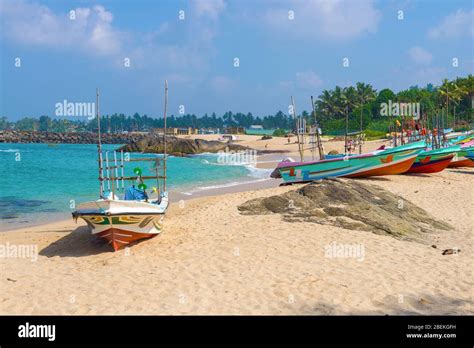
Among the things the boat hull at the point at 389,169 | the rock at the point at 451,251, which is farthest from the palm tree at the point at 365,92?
the rock at the point at 451,251

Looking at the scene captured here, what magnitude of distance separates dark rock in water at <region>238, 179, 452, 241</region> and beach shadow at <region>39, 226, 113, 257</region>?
484 centimetres

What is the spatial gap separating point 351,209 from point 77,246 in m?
8.12

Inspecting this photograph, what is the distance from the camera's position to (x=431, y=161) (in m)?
25.1

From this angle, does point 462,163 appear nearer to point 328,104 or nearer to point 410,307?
point 410,307

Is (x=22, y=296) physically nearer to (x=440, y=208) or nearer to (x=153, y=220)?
(x=153, y=220)

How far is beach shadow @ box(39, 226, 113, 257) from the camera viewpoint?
1220 centimetres

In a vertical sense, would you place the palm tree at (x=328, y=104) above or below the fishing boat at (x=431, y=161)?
above

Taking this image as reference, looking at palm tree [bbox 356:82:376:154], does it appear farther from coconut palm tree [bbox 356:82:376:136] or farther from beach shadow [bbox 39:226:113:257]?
beach shadow [bbox 39:226:113:257]

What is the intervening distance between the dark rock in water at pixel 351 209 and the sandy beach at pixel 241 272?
1.78ft

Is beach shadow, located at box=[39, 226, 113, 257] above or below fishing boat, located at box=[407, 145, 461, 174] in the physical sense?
below

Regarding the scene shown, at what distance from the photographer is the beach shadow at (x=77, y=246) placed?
40.0 ft

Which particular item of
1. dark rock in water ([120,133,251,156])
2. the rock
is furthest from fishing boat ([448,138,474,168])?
dark rock in water ([120,133,251,156])

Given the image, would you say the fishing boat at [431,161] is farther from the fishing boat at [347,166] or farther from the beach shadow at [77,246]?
the beach shadow at [77,246]
